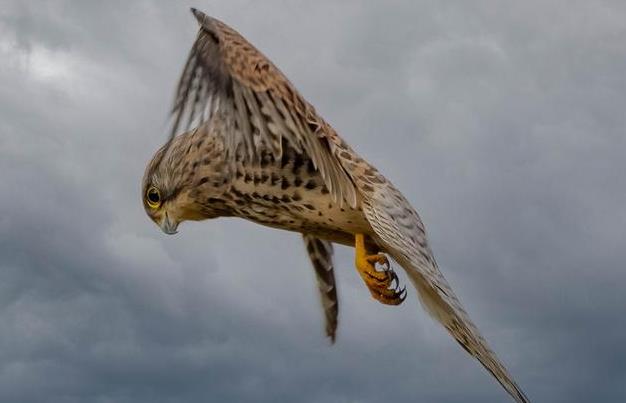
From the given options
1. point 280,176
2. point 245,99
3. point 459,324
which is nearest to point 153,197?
point 280,176

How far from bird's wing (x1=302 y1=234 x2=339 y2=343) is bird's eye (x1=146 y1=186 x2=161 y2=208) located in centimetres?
97

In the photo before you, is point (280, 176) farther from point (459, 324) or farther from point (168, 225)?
point (459, 324)

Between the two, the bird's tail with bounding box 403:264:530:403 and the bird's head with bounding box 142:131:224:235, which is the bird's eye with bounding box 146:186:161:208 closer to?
the bird's head with bounding box 142:131:224:235

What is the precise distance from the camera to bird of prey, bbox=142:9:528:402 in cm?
550

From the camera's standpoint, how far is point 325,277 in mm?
6832

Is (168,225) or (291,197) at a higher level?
(168,225)

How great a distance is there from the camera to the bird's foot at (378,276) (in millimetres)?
5879

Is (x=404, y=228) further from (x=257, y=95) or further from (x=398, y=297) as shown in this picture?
(x=257, y=95)

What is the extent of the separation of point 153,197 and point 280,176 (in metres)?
1.13

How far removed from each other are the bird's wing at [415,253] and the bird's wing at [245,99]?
22 cm

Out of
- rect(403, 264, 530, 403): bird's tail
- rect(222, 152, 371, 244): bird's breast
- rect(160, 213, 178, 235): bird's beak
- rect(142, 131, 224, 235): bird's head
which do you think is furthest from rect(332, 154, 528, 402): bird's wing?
rect(160, 213, 178, 235): bird's beak

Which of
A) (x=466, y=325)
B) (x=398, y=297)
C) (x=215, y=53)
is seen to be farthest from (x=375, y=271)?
(x=215, y=53)

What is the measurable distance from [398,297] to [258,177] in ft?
3.42

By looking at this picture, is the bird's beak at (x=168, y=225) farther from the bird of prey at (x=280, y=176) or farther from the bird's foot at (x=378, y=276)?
the bird's foot at (x=378, y=276)
